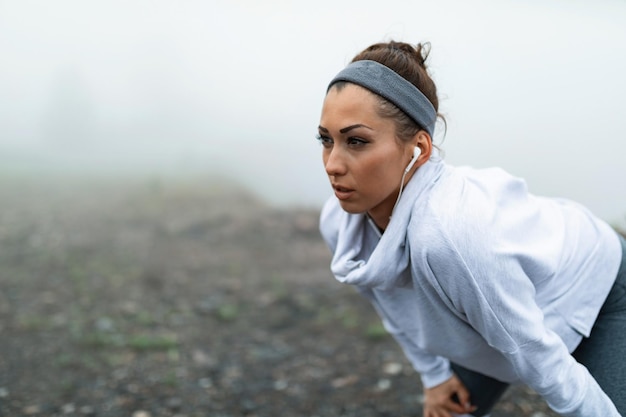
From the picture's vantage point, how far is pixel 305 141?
260 inches

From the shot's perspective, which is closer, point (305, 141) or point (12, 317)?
point (12, 317)

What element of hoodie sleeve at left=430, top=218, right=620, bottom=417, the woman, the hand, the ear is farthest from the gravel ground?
the ear

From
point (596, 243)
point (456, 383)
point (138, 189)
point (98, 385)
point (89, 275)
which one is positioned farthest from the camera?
point (138, 189)

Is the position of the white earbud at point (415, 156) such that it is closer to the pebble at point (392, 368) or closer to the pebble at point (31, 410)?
the pebble at point (392, 368)

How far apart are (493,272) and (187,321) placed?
9.73ft

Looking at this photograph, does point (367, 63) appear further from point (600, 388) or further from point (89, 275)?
point (89, 275)

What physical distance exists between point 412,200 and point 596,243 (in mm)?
748

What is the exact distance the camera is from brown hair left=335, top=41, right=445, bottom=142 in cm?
179

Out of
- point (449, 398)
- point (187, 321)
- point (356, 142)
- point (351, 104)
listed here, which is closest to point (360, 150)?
point (356, 142)

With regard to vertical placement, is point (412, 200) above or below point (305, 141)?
above

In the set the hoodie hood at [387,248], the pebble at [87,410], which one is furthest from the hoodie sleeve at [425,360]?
the pebble at [87,410]

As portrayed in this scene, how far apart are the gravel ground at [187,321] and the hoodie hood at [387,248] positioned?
144cm

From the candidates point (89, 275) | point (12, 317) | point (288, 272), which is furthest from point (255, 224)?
point (12, 317)

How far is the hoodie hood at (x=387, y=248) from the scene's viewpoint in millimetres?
1771
